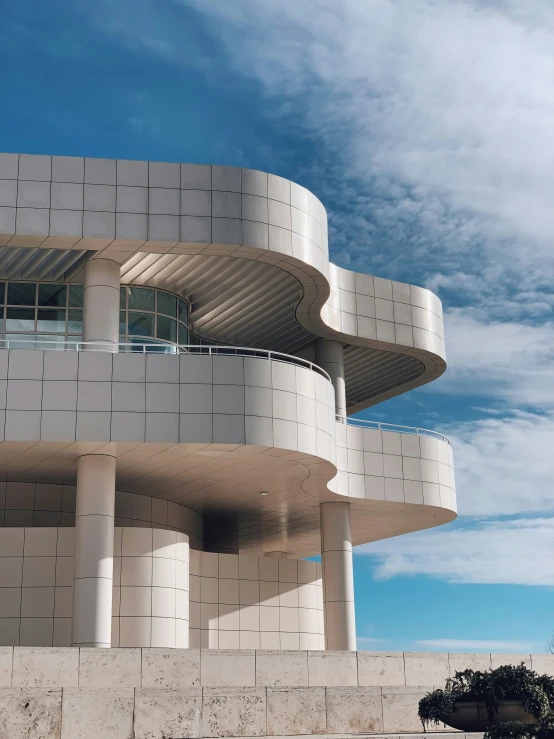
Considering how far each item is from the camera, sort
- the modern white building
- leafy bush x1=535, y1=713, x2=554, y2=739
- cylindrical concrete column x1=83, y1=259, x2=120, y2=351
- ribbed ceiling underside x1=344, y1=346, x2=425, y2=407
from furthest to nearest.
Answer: ribbed ceiling underside x1=344, y1=346, x2=425, y2=407
cylindrical concrete column x1=83, y1=259, x2=120, y2=351
the modern white building
leafy bush x1=535, y1=713, x2=554, y2=739

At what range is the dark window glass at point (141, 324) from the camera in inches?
1474

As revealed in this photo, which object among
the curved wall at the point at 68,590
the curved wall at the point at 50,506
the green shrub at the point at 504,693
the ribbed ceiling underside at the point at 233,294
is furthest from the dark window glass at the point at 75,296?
the green shrub at the point at 504,693

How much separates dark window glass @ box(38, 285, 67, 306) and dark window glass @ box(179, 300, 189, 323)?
4.60 m

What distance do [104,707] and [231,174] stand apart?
61.2 feet

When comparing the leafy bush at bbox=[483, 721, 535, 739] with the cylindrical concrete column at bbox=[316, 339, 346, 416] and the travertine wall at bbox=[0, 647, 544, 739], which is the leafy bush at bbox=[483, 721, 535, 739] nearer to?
the travertine wall at bbox=[0, 647, 544, 739]

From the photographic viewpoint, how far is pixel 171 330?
3816 centimetres

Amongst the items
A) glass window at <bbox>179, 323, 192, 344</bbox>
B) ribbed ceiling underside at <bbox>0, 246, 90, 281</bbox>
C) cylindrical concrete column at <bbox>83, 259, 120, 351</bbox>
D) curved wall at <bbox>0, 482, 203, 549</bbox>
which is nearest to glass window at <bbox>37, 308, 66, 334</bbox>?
ribbed ceiling underside at <bbox>0, 246, 90, 281</bbox>

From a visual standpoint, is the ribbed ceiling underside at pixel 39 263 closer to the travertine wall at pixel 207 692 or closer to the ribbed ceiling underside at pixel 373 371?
the travertine wall at pixel 207 692

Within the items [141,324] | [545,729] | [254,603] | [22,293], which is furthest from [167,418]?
[545,729]

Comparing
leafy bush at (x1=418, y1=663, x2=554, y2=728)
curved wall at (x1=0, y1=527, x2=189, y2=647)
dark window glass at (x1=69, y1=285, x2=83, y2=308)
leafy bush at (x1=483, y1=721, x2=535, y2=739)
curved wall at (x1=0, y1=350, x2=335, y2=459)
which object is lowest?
leafy bush at (x1=483, y1=721, x2=535, y2=739)

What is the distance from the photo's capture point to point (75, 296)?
3666cm

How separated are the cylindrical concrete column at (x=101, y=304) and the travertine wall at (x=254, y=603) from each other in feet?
31.2

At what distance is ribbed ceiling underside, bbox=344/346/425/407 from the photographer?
45656mm

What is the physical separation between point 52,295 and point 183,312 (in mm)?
5195
